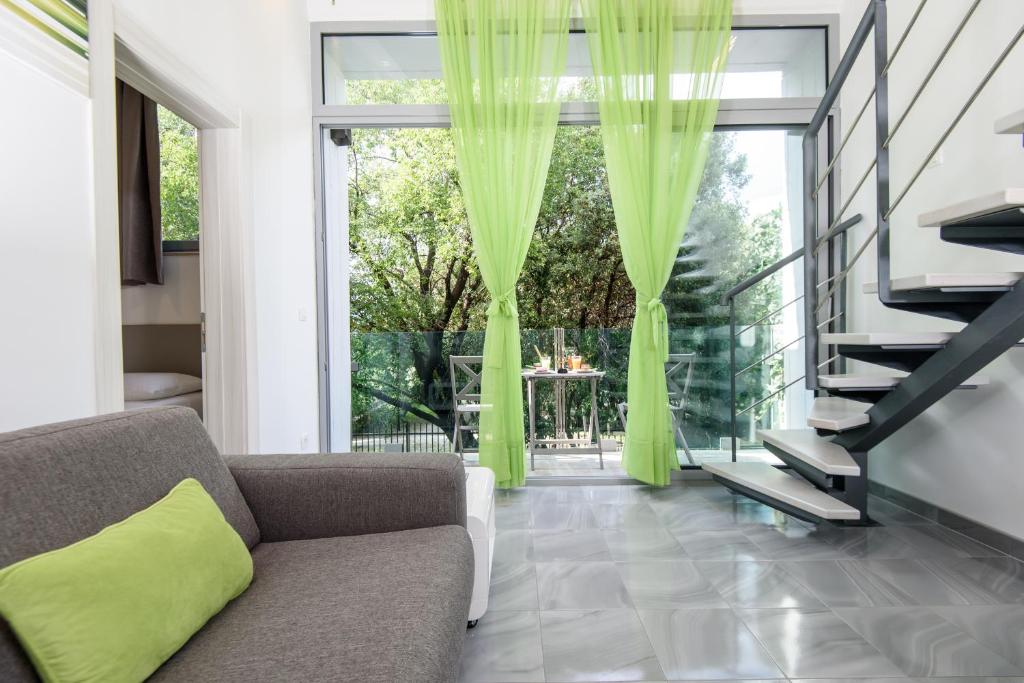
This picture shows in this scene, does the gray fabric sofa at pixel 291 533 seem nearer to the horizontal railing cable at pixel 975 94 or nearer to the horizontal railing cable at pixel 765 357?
the horizontal railing cable at pixel 975 94

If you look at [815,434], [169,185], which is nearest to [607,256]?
[815,434]

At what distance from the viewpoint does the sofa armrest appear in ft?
5.55

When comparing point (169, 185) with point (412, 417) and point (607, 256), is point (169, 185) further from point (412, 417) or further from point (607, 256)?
point (607, 256)

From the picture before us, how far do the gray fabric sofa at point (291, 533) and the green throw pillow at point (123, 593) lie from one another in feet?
0.15

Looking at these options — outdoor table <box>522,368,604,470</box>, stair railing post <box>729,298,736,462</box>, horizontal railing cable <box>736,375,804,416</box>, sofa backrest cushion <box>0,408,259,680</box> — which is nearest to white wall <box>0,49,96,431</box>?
sofa backrest cushion <box>0,408,259,680</box>

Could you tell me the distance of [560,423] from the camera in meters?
3.83

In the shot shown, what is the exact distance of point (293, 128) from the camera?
335 cm

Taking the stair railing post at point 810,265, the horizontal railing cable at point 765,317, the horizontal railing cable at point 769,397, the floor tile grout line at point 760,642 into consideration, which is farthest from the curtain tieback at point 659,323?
the floor tile grout line at point 760,642

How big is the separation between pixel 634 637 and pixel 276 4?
3373 millimetres

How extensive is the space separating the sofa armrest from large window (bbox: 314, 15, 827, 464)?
6.77 feet

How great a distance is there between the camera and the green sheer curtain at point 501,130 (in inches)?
137

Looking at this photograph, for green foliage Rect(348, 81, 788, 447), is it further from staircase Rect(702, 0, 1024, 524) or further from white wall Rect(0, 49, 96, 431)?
white wall Rect(0, 49, 96, 431)

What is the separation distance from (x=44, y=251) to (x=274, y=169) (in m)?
1.60

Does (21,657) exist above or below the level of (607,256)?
below
